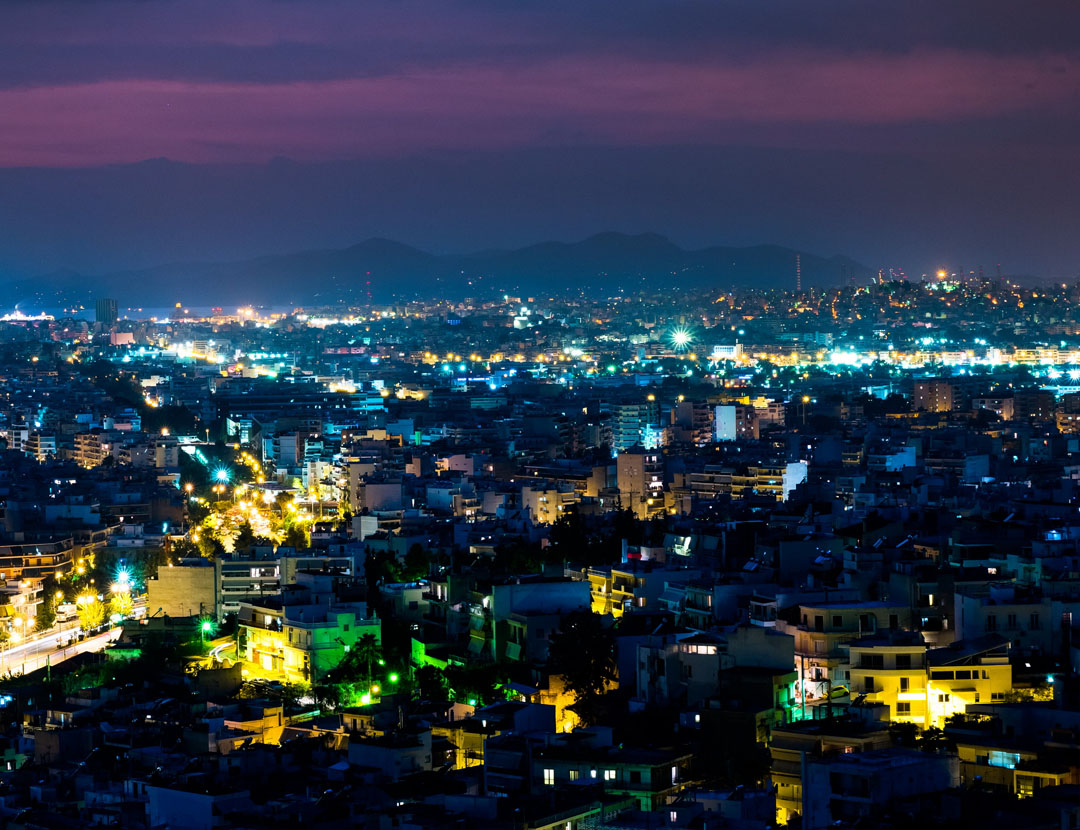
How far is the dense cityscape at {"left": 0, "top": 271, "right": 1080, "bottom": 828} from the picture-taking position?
11609mm

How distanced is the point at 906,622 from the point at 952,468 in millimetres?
17664

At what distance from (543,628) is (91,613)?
741 centimetres

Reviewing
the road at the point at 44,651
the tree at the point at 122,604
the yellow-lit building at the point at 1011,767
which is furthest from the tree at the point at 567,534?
the yellow-lit building at the point at 1011,767

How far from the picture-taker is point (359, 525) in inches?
982

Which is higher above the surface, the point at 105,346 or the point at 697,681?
the point at 105,346

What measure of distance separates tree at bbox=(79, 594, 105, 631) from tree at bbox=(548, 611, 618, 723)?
8.09 metres

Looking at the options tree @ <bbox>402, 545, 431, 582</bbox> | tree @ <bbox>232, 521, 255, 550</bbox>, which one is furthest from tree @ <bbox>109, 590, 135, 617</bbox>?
tree @ <bbox>402, 545, 431, 582</bbox>

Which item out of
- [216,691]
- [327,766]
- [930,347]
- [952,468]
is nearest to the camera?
[327,766]

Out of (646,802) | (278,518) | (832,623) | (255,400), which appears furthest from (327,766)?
(255,400)

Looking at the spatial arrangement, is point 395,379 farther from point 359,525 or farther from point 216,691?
point 216,691

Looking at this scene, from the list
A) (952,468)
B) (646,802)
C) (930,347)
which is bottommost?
(646,802)

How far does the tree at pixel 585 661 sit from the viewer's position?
1502 cm

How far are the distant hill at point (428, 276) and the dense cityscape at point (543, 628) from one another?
124631 millimetres

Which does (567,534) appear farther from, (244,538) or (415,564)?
(244,538)
